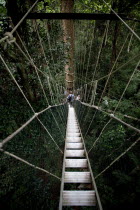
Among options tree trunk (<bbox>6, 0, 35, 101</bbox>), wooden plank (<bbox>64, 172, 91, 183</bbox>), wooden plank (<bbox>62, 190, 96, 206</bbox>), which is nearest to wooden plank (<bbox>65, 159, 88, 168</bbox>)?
wooden plank (<bbox>64, 172, 91, 183</bbox>)

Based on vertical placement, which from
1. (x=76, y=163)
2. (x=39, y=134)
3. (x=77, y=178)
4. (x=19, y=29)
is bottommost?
(x=77, y=178)

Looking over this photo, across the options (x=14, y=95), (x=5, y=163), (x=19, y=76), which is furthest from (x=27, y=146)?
(x=19, y=76)

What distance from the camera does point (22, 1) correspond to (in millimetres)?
1972

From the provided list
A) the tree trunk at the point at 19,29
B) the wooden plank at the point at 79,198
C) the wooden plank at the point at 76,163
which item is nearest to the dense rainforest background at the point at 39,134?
the tree trunk at the point at 19,29

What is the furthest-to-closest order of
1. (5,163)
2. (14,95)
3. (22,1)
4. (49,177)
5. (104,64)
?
1. (104,64)
2. (49,177)
3. (14,95)
4. (5,163)
5. (22,1)

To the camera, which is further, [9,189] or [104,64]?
[104,64]

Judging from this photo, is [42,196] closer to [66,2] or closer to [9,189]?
[9,189]

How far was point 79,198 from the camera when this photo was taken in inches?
49.8

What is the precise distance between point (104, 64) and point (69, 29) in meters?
3.40

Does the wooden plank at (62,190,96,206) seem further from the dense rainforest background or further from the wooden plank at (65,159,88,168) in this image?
the dense rainforest background

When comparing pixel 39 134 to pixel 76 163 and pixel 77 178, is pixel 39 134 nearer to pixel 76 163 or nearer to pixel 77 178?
pixel 76 163

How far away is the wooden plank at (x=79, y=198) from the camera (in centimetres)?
123

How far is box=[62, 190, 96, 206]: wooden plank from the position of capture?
1234 mm

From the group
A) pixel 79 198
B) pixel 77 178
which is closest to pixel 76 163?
pixel 77 178
